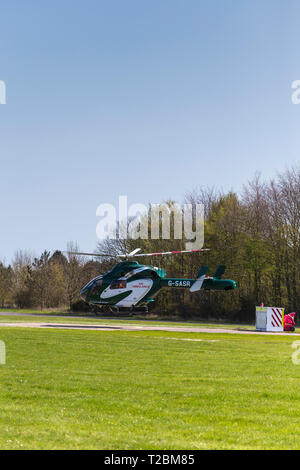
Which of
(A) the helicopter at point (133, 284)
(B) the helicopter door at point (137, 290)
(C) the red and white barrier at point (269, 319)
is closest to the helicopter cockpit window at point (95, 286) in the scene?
(A) the helicopter at point (133, 284)

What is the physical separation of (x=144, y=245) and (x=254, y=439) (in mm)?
52446

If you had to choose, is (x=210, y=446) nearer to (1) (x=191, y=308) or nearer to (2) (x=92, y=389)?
(2) (x=92, y=389)

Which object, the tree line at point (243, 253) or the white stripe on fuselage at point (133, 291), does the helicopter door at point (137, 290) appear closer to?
the white stripe on fuselage at point (133, 291)

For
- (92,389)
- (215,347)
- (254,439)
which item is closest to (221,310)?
(215,347)

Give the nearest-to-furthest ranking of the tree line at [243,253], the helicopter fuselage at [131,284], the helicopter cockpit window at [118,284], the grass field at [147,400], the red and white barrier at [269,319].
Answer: the grass field at [147,400], the red and white barrier at [269,319], the helicopter cockpit window at [118,284], the helicopter fuselage at [131,284], the tree line at [243,253]

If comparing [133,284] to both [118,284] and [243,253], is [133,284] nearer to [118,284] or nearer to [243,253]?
[118,284]

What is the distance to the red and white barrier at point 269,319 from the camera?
116 feet

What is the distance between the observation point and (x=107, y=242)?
62.3 m

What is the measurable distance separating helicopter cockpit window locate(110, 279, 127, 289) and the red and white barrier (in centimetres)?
903

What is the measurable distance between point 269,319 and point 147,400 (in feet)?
86.4

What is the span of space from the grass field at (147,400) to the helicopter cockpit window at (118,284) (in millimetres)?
18238

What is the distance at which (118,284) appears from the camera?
37781 millimetres

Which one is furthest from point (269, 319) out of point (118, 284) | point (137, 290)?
point (118, 284)
